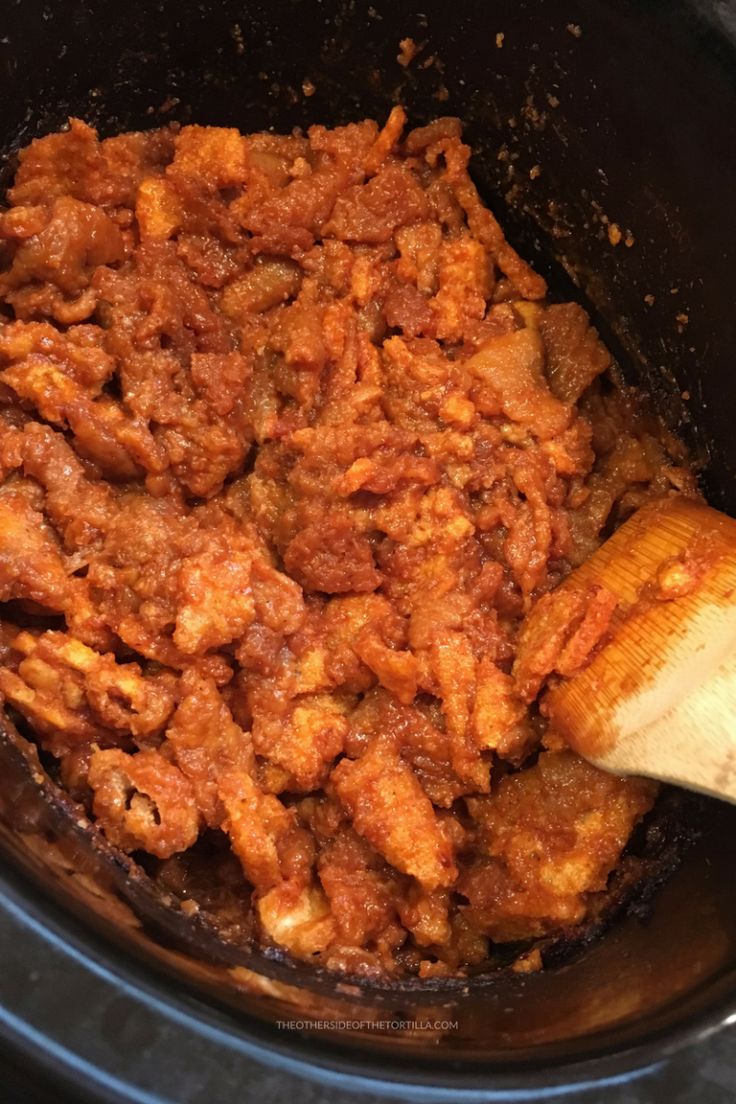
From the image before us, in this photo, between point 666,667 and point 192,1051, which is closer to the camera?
point 192,1051

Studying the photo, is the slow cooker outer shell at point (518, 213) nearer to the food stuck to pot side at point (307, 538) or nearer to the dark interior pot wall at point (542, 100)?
the dark interior pot wall at point (542, 100)

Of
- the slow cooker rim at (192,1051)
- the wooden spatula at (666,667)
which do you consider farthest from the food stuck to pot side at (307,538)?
the slow cooker rim at (192,1051)

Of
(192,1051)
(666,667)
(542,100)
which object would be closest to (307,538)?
(666,667)

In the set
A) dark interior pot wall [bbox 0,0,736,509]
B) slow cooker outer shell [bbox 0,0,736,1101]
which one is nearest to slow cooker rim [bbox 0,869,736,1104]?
slow cooker outer shell [bbox 0,0,736,1101]

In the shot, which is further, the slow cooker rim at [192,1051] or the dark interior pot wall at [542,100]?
the dark interior pot wall at [542,100]

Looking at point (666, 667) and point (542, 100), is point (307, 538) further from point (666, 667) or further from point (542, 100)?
point (542, 100)

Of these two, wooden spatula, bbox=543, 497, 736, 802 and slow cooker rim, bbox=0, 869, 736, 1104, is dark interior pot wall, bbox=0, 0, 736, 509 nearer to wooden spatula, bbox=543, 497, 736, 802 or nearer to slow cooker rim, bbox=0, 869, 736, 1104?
wooden spatula, bbox=543, 497, 736, 802
